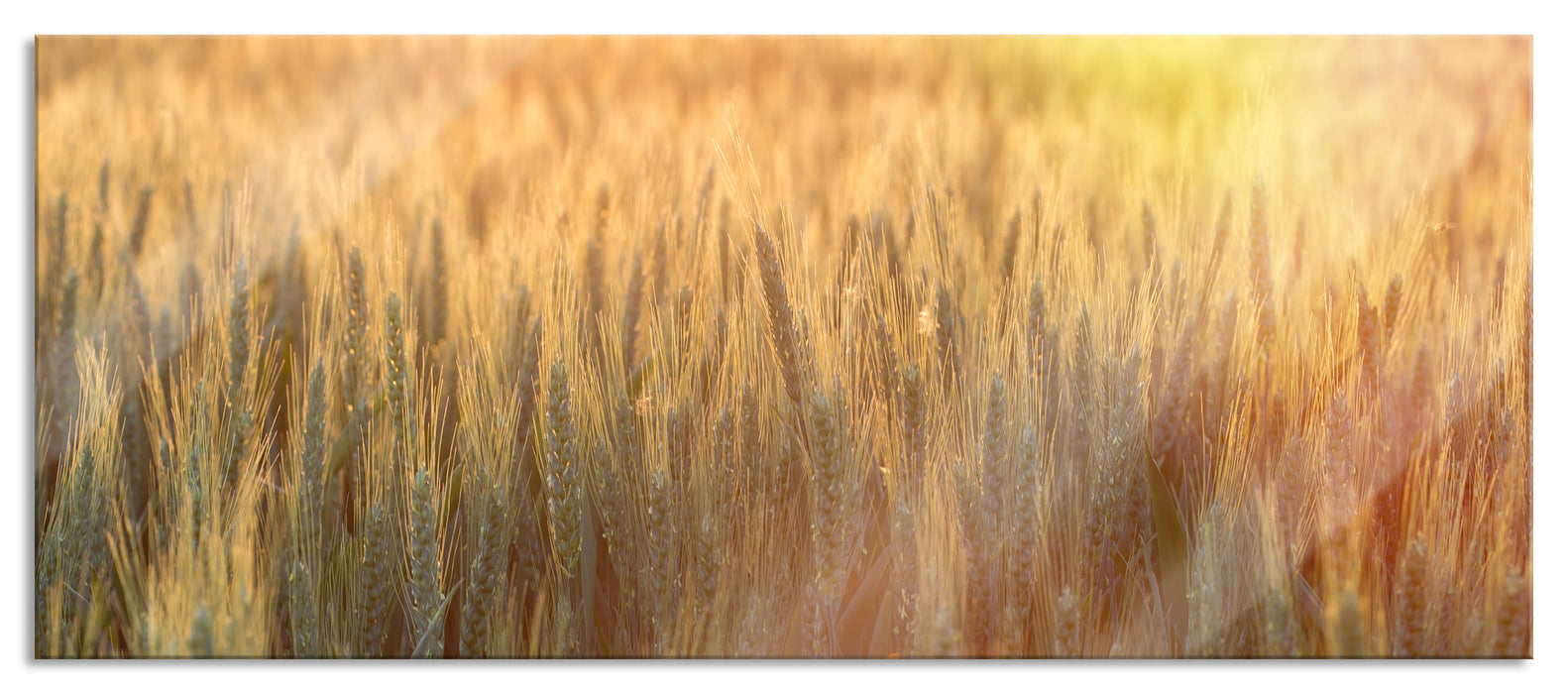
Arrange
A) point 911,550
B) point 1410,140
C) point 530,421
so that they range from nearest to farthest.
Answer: point 911,550 < point 530,421 < point 1410,140

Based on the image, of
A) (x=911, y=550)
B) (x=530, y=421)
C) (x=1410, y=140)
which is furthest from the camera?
(x=1410, y=140)

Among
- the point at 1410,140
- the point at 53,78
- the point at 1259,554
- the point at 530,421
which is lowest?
the point at 1259,554

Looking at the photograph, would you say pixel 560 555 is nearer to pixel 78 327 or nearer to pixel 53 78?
pixel 78 327

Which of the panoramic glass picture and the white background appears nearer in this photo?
the panoramic glass picture

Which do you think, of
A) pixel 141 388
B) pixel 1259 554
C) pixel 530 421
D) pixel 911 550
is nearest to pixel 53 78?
pixel 141 388
